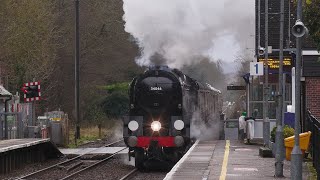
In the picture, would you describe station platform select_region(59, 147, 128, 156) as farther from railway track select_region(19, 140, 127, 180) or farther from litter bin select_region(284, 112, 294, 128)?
litter bin select_region(284, 112, 294, 128)

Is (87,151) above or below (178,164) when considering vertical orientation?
below

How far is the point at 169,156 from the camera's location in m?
22.4

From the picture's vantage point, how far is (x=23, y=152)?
25.1 meters

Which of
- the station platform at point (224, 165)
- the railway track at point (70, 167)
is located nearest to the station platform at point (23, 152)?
the railway track at point (70, 167)

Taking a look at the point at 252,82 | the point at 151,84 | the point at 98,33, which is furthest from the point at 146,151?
the point at 98,33

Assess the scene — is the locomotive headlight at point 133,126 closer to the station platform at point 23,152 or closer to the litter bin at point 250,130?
the station platform at point 23,152

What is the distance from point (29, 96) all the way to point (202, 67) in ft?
33.9

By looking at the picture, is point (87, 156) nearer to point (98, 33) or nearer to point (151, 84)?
point (151, 84)

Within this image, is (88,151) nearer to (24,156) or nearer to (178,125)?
(24,156)

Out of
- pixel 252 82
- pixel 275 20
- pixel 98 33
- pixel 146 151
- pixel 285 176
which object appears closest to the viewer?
pixel 285 176

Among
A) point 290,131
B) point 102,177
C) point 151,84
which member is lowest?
point 102,177

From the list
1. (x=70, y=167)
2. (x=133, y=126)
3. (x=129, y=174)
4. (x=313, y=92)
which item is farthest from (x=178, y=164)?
(x=313, y=92)

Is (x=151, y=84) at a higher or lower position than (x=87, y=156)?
higher

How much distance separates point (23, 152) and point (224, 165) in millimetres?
9366
